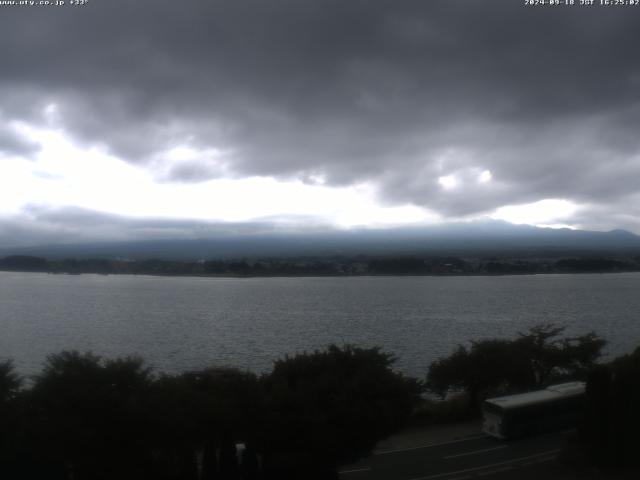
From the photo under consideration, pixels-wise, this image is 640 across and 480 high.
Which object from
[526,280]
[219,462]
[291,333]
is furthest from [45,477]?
[526,280]

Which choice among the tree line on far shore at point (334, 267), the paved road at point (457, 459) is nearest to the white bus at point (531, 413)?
the paved road at point (457, 459)

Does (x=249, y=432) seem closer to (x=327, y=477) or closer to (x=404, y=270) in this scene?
(x=327, y=477)

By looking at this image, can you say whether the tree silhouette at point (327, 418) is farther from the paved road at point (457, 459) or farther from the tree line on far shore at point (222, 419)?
the paved road at point (457, 459)

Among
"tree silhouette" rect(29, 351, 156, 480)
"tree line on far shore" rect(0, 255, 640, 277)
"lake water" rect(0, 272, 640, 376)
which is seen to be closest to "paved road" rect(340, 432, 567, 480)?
"tree silhouette" rect(29, 351, 156, 480)

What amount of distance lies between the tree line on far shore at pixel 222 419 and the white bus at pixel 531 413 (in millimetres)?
2085

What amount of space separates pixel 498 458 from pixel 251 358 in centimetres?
1372

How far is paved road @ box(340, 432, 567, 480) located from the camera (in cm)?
909

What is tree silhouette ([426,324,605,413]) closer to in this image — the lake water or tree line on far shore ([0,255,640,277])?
the lake water

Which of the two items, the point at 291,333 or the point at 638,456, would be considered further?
the point at 291,333

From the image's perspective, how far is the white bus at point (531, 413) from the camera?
35.6 feet

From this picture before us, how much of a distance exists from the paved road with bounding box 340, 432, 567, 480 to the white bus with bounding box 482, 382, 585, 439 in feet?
0.62

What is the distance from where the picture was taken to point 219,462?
852cm

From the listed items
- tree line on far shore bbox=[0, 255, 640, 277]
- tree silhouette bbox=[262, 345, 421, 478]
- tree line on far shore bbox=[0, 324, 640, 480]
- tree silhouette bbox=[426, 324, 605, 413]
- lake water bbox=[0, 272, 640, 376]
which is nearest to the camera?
tree line on far shore bbox=[0, 324, 640, 480]

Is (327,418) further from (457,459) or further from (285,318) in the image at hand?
(285,318)
